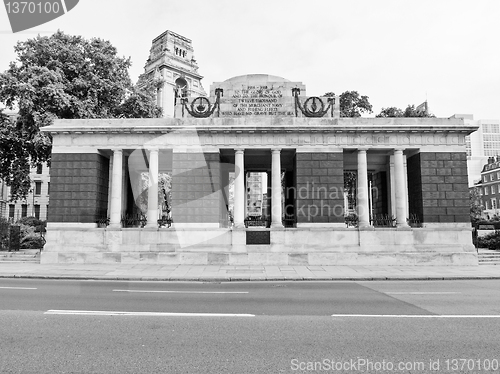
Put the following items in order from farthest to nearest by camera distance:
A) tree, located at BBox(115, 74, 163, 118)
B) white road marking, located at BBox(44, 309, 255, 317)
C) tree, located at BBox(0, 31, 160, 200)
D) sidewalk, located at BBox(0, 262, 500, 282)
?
1. tree, located at BBox(115, 74, 163, 118)
2. tree, located at BBox(0, 31, 160, 200)
3. sidewalk, located at BBox(0, 262, 500, 282)
4. white road marking, located at BBox(44, 309, 255, 317)

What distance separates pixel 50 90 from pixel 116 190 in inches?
395

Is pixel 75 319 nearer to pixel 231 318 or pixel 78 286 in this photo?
pixel 231 318

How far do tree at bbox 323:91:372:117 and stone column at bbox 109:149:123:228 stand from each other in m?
26.6

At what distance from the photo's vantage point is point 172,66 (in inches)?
3920

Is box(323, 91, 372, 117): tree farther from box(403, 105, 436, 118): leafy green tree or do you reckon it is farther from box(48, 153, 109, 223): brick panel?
box(48, 153, 109, 223): brick panel

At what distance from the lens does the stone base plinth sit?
21344 mm

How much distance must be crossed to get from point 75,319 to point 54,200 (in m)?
16.5

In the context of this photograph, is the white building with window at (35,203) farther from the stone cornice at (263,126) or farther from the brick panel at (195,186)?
the brick panel at (195,186)

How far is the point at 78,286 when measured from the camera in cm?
1416

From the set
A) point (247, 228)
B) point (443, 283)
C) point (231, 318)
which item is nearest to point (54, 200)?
point (247, 228)

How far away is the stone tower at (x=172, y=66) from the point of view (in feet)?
322
